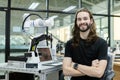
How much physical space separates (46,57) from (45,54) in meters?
0.04

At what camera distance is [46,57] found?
2.61 meters

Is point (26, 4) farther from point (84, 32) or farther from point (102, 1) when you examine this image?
point (84, 32)

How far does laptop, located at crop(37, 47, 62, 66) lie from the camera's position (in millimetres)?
2494

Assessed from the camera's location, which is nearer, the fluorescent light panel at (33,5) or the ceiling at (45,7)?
the ceiling at (45,7)

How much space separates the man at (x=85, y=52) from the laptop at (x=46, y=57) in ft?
1.19

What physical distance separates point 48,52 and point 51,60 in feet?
0.36

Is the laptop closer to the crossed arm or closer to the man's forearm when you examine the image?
the crossed arm

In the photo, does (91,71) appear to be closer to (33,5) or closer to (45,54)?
(45,54)

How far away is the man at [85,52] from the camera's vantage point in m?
2.01

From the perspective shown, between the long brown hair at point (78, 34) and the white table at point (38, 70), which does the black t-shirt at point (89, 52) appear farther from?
the white table at point (38, 70)

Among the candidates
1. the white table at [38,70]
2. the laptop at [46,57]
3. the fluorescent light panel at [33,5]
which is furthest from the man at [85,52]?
the fluorescent light panel at [33,5]

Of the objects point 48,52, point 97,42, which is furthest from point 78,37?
point 48,52

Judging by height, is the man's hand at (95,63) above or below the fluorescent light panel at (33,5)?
below

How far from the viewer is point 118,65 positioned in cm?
363
